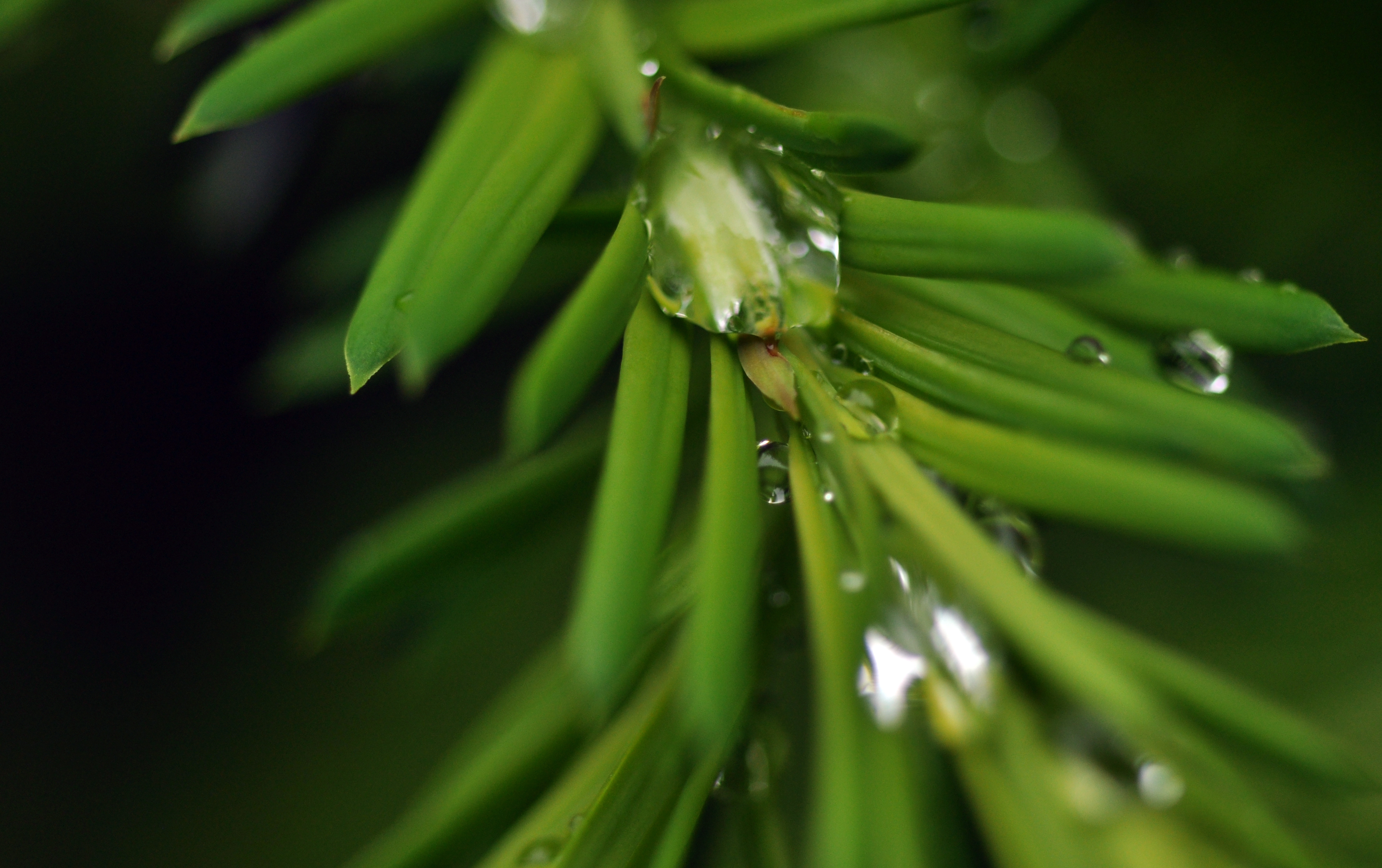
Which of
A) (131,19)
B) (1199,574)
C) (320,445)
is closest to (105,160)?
(131,19)

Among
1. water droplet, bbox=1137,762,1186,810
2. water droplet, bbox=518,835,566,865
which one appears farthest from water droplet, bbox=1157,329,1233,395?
water droplet, bbox=518,835,566,865

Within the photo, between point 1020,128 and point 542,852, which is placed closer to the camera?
point 542,852

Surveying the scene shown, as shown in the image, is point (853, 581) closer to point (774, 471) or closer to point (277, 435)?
point (774, 471)

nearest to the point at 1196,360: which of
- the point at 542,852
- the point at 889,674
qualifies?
the point at 889,674

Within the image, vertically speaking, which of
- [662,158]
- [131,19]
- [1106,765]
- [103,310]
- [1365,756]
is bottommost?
[1365,756]

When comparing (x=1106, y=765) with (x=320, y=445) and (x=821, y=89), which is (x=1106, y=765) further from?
(x=320, y=445)

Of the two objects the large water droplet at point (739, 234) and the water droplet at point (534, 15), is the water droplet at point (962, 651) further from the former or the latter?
the water droplet at point (534, 15)
